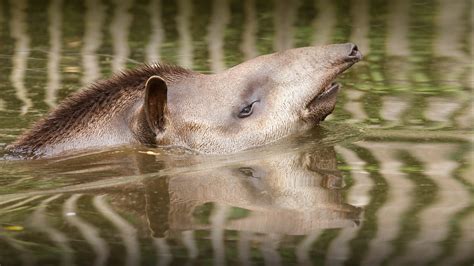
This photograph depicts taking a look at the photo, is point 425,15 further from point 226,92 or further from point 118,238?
point 118,238

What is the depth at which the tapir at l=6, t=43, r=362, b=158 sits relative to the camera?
32.6 ft

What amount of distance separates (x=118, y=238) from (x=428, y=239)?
1830 mm

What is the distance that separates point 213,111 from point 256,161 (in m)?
0.79

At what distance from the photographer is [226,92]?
10.1 metres

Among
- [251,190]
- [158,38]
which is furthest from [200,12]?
[251,190]

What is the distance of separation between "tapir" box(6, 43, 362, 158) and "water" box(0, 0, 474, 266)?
179mm

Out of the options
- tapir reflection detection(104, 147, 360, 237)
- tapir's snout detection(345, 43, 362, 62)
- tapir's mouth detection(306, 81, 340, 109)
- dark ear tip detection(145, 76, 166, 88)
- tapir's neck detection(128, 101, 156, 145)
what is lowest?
tapir reflection detection(104, 147, 360, 237)

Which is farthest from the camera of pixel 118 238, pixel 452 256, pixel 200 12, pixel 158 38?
pixel 200 12

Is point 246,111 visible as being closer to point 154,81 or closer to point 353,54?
point 154,81

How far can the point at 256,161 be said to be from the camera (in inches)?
371

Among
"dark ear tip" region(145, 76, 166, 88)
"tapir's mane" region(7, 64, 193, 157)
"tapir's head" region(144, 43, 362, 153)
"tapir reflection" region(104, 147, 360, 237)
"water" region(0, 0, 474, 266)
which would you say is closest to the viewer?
"water" region(0, 0, 474, 266)

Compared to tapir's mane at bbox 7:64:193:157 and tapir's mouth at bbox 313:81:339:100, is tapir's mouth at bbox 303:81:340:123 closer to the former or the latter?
tapir's mouth at bbox 313:81:339:100

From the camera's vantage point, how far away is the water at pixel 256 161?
6.79 meters

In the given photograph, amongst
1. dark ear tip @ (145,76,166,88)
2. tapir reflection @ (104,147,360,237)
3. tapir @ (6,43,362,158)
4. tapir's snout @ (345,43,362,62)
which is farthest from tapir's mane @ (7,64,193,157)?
tapir's snout @ (345,43,362,62)
